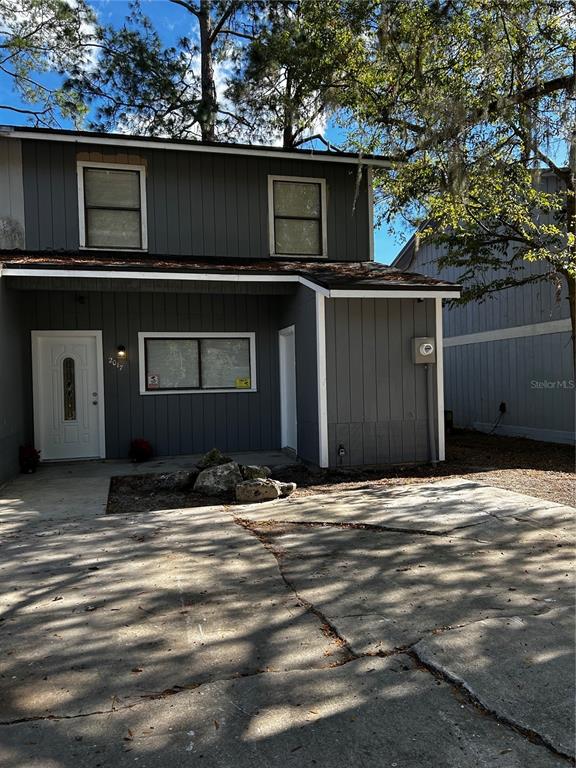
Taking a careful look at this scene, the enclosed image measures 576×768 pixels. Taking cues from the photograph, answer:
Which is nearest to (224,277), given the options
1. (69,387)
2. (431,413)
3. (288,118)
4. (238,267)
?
(238,267)

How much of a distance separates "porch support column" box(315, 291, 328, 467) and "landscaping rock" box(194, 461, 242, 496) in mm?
1427

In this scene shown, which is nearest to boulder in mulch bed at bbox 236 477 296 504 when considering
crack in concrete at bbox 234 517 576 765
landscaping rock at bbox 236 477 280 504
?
landscaping rock at bbox 236 477 280 504

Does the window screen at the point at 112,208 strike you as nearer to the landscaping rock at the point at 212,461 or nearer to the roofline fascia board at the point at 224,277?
the roofline fascia board at the point at 224,277

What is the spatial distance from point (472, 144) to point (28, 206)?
24.0 feet

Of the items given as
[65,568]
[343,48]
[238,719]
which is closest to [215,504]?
[65,568]

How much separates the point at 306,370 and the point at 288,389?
53.2 inches

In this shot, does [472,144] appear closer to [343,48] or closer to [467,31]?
[467,31]

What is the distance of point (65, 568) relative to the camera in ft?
13.8

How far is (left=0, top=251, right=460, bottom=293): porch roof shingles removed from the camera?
25.6 feet

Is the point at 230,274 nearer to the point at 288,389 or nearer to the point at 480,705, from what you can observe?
the point at 288,389

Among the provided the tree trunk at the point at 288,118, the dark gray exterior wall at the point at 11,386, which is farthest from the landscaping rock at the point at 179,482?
the tree trunk at the point at 288,118

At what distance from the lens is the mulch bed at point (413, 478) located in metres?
6.51

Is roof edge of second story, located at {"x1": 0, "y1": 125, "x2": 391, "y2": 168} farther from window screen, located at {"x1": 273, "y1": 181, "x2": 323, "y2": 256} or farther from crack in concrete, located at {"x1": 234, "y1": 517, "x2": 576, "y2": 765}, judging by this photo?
crack in concrete, located at {"x1": 234, "y1": 517, "x2": 576, "y2": 765}

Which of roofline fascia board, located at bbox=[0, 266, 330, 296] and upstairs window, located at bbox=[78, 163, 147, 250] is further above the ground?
upstairs window, located at bbox=[78, 163, 147, 250]
